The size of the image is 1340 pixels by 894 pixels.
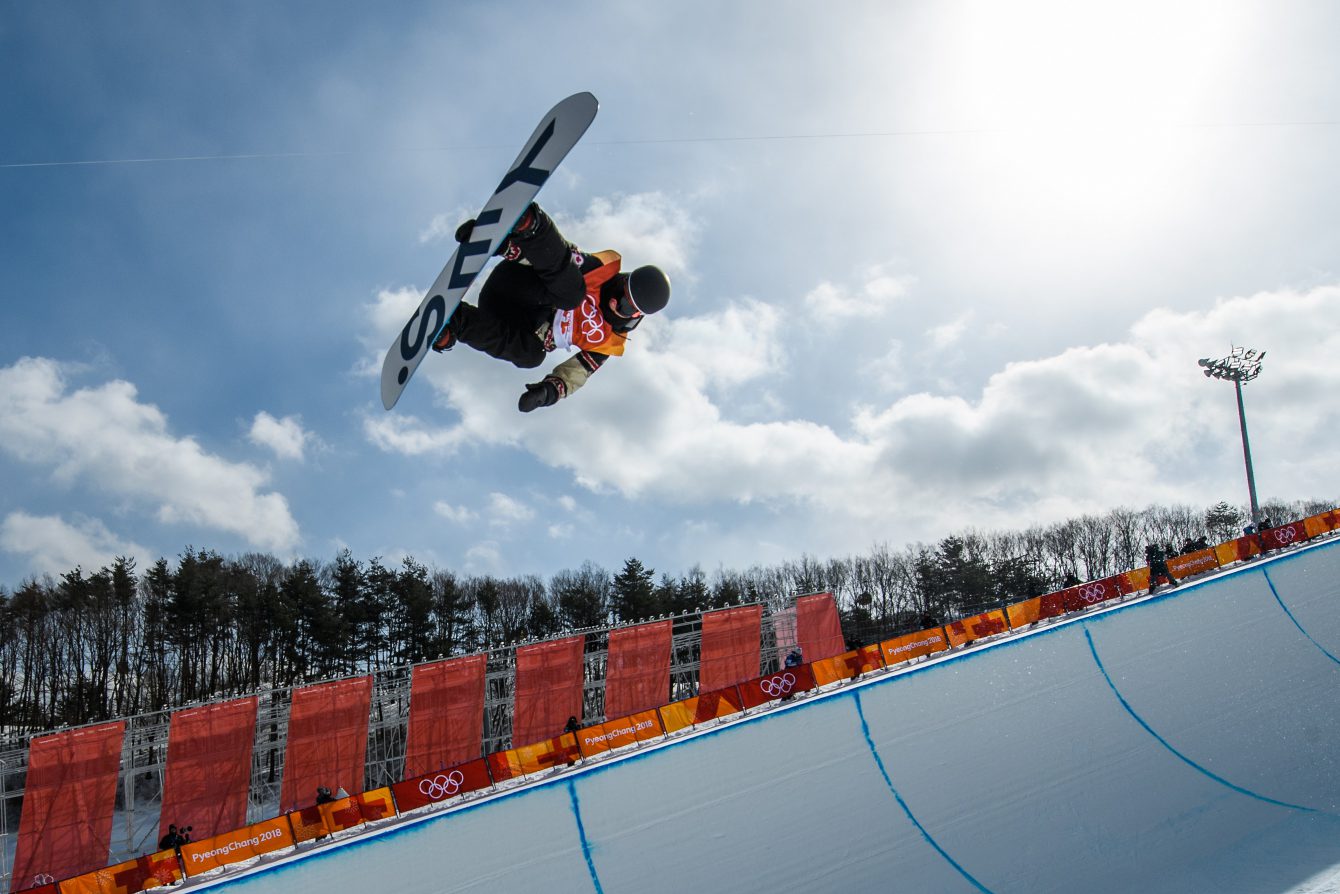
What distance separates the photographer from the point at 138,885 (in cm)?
983

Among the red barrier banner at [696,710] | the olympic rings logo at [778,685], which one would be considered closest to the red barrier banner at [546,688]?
the red barrier banner at [696,710]

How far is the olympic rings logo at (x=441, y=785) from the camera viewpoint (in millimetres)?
11023

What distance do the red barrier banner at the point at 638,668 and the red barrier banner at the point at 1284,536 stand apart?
41.0 feet

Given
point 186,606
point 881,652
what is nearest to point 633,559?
point 186,606

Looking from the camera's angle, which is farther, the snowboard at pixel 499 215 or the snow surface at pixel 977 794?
the snow surface at pixel 977 794

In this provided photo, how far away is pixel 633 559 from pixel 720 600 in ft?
16.0

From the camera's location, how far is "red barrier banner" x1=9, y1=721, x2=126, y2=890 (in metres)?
12.5

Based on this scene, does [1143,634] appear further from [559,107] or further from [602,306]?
[559,107]

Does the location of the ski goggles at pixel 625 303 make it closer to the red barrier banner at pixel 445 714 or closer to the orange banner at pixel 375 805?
the orange banner at pixel 375 805

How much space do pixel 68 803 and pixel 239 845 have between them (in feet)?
15.8

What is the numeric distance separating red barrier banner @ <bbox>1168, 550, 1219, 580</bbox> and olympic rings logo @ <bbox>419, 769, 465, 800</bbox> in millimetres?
13754

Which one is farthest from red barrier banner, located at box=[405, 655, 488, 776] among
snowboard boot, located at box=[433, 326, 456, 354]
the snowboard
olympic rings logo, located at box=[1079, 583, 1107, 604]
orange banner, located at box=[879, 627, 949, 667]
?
the snowboard

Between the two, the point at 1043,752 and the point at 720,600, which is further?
the point at 720,600

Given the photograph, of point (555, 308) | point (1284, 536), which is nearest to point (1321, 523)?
point (1284, 536)
